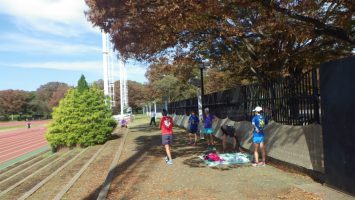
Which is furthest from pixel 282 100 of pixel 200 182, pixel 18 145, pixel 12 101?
pixel 12 101

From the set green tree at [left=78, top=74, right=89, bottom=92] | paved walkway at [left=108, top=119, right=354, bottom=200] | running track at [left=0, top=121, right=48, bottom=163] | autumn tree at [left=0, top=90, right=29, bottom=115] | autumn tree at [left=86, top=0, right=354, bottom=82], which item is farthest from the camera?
autumn tree at [left=0, top=90, right=29, bottom=115]

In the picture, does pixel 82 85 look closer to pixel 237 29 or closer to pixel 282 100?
pixel 237 29

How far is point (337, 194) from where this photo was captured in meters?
7.97

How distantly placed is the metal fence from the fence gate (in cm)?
160

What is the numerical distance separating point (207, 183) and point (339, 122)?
3.24 m

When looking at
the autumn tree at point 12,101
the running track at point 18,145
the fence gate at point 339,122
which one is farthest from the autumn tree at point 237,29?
the autumn tree at point 12,101

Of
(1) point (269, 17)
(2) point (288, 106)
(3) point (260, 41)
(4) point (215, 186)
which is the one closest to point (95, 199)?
(4) point (215, 186)

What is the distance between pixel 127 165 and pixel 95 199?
4317 mm

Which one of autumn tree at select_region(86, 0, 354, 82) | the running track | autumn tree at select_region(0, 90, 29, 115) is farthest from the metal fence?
autumn tree at select_region(0, 90, 29, 115)

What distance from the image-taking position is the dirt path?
8.66 m

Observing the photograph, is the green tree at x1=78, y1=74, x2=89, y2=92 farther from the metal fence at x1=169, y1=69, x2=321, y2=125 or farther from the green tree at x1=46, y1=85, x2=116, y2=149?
the metal fence at x1=169, y1=69, x2=321, y2=125

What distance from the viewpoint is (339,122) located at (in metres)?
8.05

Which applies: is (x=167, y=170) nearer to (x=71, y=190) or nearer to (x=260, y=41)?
(x=71, y=190)

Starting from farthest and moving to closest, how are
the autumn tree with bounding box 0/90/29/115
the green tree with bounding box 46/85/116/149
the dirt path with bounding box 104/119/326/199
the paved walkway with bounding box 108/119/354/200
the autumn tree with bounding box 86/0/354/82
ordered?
1. the autumn tree with bounding box 0/90/29/115
2. the green tree with bounding box 46/85/116/149
3. the autumn tree with bounding box 86/0/354/82
4. the dirt path with bounding box 104/119/326/199
5. the paved walkway with bounding box 108/119/354/200
